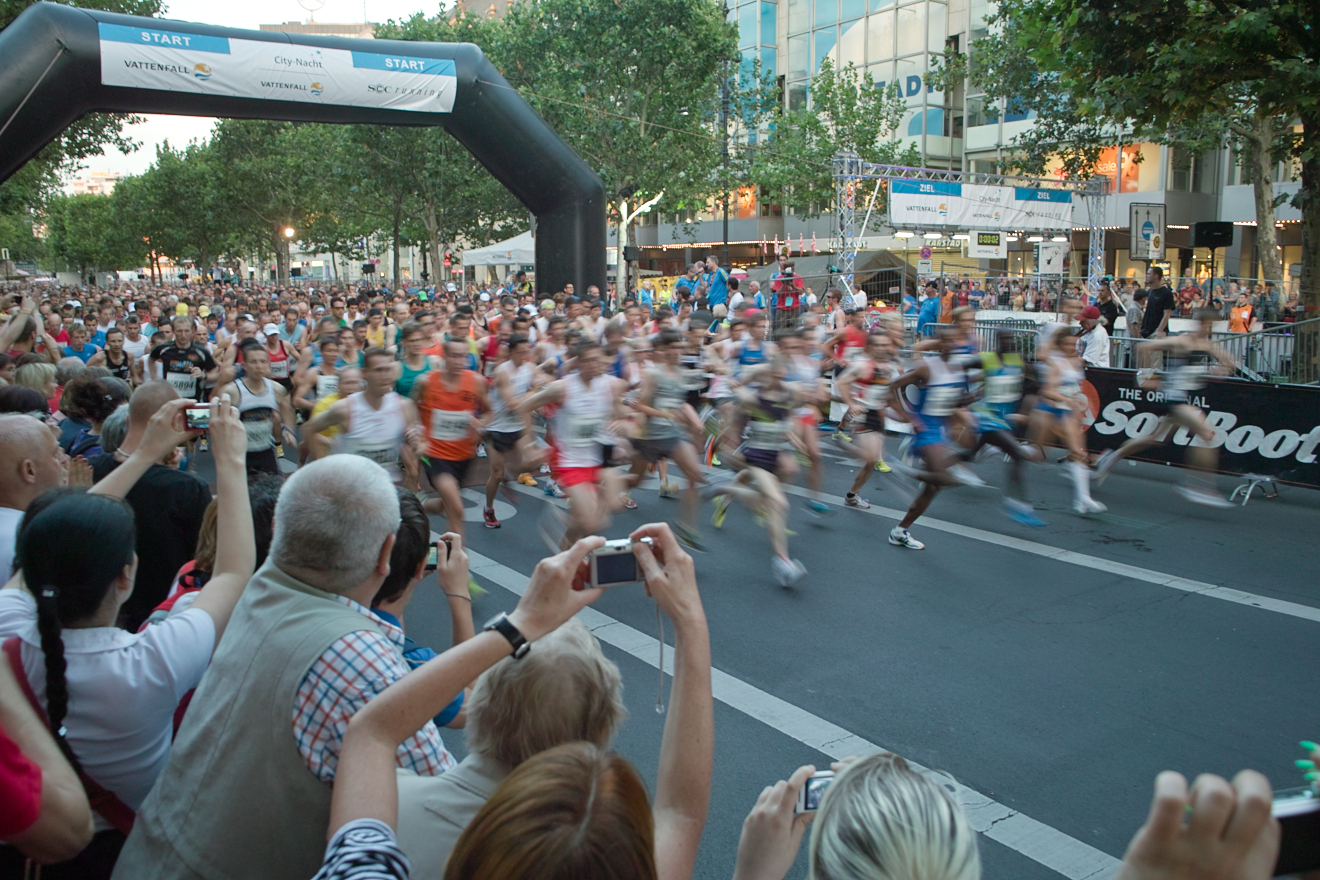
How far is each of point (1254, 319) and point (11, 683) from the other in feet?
69.4

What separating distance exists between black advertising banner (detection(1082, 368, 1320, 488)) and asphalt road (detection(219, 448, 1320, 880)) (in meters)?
0.45

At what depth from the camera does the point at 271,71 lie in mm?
14711

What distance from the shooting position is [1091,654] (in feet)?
17.6

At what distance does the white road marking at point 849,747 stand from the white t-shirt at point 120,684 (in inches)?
68.6

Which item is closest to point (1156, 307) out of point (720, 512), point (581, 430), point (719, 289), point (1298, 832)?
point (719, 289)

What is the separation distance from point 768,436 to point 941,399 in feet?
5.10

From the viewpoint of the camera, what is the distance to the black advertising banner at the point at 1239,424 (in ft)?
28.5

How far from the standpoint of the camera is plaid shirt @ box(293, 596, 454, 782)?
1818 mm

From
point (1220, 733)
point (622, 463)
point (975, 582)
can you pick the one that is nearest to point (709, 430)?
point (622, 463)

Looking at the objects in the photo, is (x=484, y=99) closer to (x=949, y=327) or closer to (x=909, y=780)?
(x=949, y=327)

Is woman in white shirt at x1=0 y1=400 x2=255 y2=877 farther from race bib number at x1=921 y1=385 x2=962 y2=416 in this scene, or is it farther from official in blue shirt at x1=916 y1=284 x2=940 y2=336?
official in blue shirt at x1=916 y1=284 x2=940 y2=336

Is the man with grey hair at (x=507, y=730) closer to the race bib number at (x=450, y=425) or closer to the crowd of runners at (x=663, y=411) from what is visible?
the crowd of runners at (x=663, y=411)

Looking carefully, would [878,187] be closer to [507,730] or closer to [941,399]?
[941,399]

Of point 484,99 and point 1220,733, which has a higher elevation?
point 484,99
